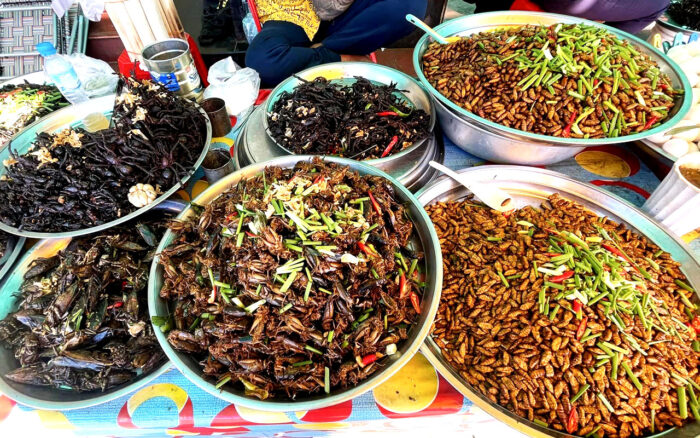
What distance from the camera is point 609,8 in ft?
13.1

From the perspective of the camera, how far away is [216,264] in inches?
62.7

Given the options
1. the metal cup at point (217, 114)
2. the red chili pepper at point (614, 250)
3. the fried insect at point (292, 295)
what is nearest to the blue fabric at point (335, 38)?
the metal cup at point (217, 114)

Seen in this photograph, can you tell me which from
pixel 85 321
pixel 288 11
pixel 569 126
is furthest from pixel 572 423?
pixel 288 11

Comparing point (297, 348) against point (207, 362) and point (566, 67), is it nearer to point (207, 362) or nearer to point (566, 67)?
point (207, 362)

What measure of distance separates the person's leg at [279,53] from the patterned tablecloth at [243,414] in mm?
3514

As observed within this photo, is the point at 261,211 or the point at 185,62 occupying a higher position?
the point at 185,62

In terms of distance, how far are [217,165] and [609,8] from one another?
4869 millimetres

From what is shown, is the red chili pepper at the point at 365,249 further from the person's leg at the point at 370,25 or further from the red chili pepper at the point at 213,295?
the person's leg at the point at 370,25

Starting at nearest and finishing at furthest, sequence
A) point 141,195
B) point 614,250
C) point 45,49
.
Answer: point 614,250
point 141,195
point 45,49

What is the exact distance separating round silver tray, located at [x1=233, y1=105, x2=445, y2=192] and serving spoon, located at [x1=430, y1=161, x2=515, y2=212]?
0.17 meters

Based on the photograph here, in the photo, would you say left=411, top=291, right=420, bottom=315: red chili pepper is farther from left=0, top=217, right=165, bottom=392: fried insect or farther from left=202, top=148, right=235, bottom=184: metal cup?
left=202, top=148, right=235, bottom=184: metal cup

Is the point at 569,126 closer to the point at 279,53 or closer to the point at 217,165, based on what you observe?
the point at 217,165

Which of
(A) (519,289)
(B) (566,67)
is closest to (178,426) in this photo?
(A) (519,289)

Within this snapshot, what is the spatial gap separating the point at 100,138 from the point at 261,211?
1408 mm
